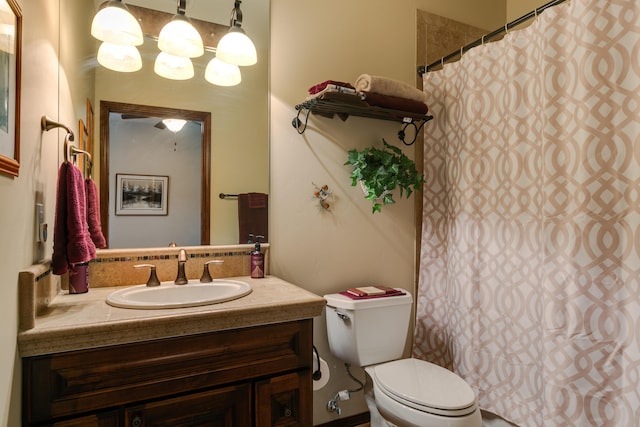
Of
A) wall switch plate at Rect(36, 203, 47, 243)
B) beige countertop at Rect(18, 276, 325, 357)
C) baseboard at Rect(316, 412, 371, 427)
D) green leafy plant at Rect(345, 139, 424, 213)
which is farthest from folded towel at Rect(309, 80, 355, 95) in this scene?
baseboard at Rect(316, 412, 371, 427)

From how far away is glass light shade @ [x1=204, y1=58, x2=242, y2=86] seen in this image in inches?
66.4

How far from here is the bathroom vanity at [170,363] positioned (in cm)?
98

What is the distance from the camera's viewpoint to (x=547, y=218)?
149 cm

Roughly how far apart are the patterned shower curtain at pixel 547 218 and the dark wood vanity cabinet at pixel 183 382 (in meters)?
0.97

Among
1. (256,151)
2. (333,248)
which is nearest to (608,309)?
(333,248)

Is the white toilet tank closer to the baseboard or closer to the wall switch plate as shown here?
the baseboard

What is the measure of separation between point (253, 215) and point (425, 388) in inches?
42.1

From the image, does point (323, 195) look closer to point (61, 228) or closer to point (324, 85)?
point (324, 85)

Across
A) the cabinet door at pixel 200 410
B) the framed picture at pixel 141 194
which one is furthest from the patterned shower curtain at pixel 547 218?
the framed picture at pixel 141 194

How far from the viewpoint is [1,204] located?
31.0 inches

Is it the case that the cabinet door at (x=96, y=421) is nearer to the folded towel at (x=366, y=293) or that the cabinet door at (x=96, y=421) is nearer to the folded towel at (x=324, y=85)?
the folded towel at (x=366, y=293)

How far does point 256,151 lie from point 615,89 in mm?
1471

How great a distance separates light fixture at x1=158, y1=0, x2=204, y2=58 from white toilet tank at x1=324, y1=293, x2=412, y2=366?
1.31 metres

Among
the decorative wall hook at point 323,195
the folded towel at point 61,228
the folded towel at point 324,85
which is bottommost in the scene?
the folded towel at point 61,228
